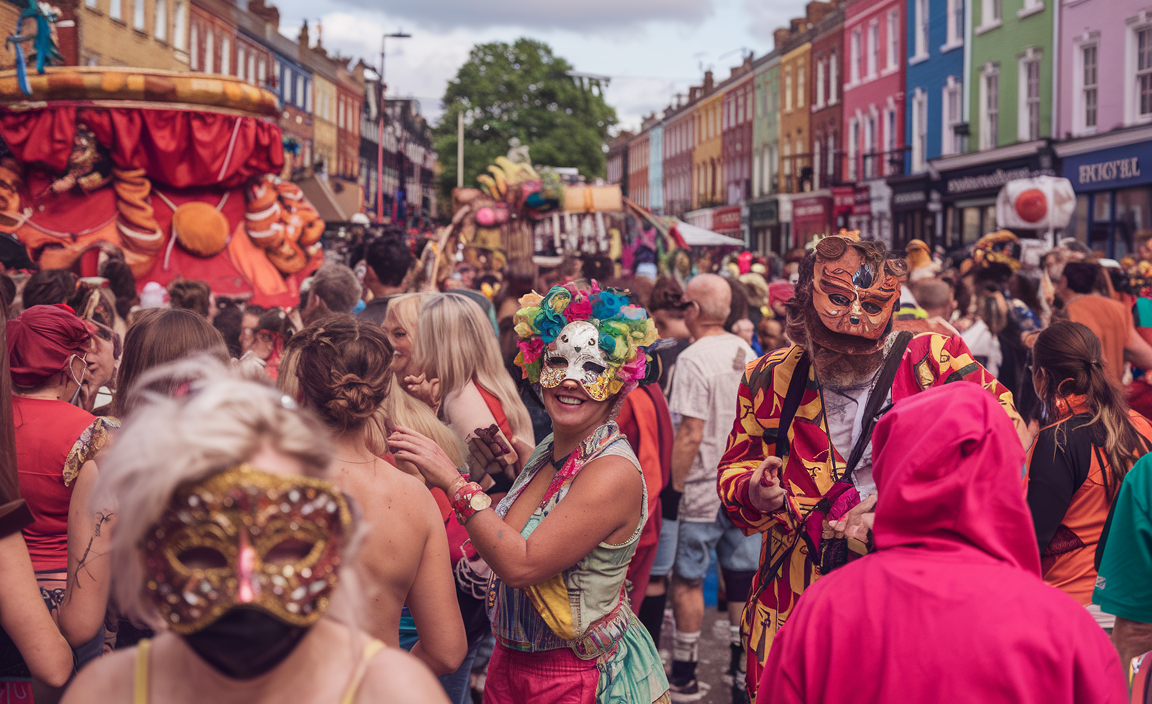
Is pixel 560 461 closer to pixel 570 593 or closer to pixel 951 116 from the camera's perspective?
pixel 570 593

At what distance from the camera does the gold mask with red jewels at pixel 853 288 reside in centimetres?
314

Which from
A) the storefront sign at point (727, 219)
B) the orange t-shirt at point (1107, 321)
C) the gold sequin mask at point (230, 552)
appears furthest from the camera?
the storefront sign at point (727, 219)

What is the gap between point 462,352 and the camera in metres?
Answer: 4.15

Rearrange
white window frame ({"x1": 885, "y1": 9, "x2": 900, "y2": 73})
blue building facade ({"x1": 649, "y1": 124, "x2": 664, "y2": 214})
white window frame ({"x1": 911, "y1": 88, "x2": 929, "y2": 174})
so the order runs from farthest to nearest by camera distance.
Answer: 1. blue building facade ({"x1": 649, "y1": 124, "x2": 664, "y2": 214})
2. white window frame ({"x1": 885, "y1": 9, "x2": 900, "y2": 73})
3. white window frame ({"x1": 911, "y1": 88, "x2": 929, "y2": 174})

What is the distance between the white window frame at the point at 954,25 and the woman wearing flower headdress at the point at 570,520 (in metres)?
27.9

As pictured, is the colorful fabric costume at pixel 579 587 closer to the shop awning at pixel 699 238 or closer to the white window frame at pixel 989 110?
the shop awning at pixel 699 238

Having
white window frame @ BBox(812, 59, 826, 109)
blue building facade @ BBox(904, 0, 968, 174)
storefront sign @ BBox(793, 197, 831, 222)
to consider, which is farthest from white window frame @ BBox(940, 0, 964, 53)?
white window frame @ BBox(812, 59, 826, 109)

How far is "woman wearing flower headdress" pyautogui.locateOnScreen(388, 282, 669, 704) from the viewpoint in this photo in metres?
2.72

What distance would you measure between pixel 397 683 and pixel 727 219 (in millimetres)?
52951

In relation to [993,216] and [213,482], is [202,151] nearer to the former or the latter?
[213,482]

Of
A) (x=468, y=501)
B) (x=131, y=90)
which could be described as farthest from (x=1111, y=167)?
(x=468, y=501)

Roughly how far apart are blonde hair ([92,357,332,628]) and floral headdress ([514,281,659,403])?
1.63 m

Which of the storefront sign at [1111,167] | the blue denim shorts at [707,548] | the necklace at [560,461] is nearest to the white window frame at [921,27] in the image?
the storefront sign at [1111,167]

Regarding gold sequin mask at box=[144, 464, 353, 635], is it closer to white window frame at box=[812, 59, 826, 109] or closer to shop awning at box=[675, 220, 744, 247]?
shop awning at box=[675, 220, 744, 247]
